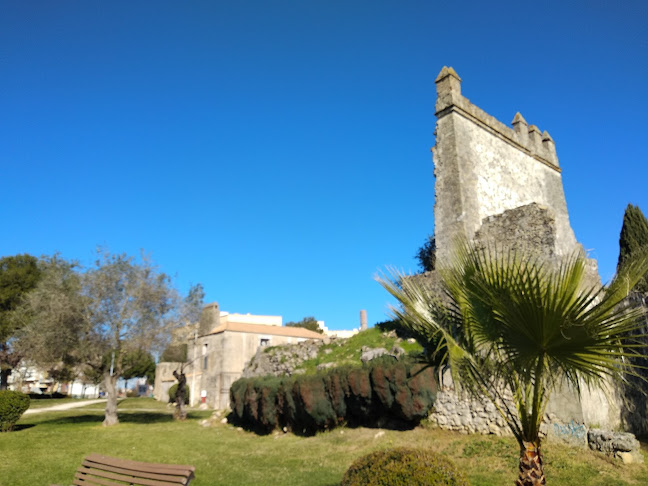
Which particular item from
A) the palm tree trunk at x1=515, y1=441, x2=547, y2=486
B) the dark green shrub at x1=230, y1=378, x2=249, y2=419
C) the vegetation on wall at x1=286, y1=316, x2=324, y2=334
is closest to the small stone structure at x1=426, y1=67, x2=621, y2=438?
the palm tree trunk at x1=515, y1=441, x2=547, y2=486

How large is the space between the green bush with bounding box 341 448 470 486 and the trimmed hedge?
4.71m

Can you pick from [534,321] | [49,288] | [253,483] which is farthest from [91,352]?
[534,321]

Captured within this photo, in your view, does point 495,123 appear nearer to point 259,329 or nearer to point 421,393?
point 421,393

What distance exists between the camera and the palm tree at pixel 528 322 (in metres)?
4.41

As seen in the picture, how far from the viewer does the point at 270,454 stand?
12.5 m

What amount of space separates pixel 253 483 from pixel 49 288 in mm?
15185

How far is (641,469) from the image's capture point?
8180 millimetres

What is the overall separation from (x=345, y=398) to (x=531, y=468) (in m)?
8.86

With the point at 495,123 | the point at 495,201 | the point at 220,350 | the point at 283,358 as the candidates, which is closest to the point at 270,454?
the point at 283,358

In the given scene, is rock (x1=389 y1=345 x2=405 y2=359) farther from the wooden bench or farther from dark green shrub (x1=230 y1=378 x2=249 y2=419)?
the wooden bench

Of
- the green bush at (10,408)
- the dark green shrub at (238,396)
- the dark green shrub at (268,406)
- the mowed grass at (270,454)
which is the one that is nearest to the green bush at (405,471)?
the mowed grass at (270,454)

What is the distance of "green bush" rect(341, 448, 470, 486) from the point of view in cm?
530

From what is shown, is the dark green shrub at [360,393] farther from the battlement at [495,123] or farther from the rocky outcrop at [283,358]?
the battlement at [495,123]

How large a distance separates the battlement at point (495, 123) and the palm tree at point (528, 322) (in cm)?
1109
